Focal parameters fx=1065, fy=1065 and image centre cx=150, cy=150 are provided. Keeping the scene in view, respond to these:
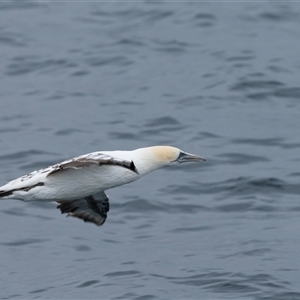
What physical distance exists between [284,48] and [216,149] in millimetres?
6305

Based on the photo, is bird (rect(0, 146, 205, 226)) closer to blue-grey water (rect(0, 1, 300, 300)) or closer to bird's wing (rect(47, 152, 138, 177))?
bird's wing (rect(47, 152, 138, 177))

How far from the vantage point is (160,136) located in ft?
62.5

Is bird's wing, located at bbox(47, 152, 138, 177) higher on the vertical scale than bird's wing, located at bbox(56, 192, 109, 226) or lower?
higher

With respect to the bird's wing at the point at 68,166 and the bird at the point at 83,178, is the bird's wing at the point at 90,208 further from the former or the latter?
the bird's wing at the point at 68,166

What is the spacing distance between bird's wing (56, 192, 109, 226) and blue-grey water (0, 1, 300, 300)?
1048 millimetres

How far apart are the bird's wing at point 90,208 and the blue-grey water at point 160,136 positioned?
1.05 metres

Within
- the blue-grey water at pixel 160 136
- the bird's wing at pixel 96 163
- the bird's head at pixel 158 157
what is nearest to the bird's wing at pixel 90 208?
the blue-grey water at pixel 160 136

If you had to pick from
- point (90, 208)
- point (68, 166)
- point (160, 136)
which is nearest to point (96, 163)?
point (68, 166)

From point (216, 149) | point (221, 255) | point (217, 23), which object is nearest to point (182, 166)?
point (216, 149)

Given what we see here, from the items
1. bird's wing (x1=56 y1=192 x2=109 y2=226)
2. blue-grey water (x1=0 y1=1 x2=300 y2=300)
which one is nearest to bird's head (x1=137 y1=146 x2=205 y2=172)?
bird's wing (x1=56 y1=192 x2=109 y2=226)

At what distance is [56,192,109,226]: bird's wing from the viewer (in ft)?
43.8

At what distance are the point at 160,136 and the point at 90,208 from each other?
5.82 m

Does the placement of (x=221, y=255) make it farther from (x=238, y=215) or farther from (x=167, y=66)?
(x=167, y=66)

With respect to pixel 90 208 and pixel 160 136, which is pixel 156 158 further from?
pixel 160 136
